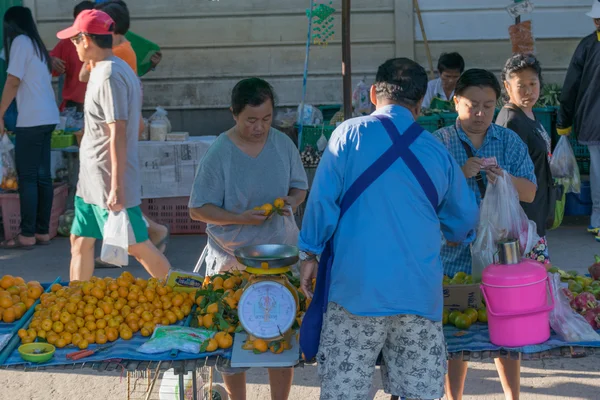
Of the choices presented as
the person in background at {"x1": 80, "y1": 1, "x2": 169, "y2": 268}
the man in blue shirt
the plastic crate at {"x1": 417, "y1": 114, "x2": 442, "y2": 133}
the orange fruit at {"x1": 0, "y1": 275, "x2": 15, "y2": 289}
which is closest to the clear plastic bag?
the man in blue shirt

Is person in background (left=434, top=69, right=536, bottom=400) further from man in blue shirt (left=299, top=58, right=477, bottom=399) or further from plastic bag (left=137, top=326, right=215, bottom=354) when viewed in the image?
plastic bag (left=137, top=326, right=215, bottom=354)

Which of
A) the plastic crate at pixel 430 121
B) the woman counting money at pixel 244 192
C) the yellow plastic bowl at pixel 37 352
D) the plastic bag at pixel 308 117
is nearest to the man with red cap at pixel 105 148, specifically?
the woman counting money at pixel 244 192

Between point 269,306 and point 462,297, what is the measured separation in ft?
2.80

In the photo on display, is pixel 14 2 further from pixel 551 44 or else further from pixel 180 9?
pixel 551 44

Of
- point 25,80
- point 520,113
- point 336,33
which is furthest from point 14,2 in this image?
point 520,113

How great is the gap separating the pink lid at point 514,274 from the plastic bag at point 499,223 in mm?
280

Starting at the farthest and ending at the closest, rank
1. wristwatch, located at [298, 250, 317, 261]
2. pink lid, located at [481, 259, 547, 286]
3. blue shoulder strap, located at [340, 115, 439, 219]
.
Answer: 1. pink lid, located at [481, 259, 547, 286]
2. wristwatch, located at [298, 250, 317, 261]
3. blue shoulder strap, located at [340, 115, 439, 219]

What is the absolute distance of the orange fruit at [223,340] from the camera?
11.4ft

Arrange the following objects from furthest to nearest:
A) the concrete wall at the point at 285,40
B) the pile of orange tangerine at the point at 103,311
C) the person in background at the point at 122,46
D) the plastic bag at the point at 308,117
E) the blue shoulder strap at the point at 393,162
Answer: the concrete wall at the point at 285,40 → the plastic bag at the point at 308,117 → the person in background at the point at 122,46 → the pile of orange tangerine at the point at 103,311 → the blue shoulder strap at the point at 393,162

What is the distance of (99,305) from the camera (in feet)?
12.3

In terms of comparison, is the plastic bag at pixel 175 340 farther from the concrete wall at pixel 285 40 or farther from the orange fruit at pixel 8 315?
the concrete wall at pixel 285 40

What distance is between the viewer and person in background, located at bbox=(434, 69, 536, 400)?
398 cm

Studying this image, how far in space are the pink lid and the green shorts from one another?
2467 mm

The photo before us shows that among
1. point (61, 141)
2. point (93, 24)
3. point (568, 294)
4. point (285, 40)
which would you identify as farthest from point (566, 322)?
point (285, 40)
